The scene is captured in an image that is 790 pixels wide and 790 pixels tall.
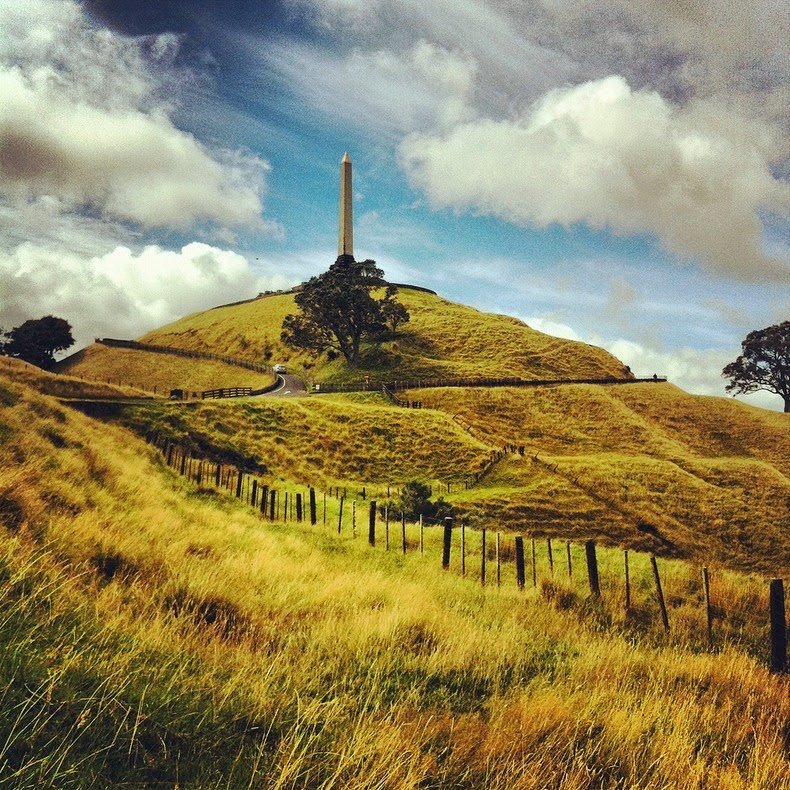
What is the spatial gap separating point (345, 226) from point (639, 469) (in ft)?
219

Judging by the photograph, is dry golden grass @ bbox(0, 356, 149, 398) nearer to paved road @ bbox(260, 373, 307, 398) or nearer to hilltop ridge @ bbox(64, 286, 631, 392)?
paved road @ bbox(260, 373, 307, 398)

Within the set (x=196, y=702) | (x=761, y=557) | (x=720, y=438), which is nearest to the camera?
(x=196, y=702)

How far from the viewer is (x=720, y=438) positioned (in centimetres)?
5753

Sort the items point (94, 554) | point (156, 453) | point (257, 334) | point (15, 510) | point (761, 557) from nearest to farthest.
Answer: point (94, 554), point (15, 510), point (156, 453), point (761, 557), point (257, 334)

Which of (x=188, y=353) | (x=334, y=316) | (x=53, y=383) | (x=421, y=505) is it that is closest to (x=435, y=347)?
(x=334, y=316)

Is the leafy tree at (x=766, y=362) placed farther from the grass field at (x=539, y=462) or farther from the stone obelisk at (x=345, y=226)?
the stone obelisk at (x=345, y=226)

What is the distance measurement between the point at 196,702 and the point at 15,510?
5324mm

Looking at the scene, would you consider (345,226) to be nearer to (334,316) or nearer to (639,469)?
(334,316)

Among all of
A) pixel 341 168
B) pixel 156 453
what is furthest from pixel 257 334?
pixel 156 453

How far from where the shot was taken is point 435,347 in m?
82.6

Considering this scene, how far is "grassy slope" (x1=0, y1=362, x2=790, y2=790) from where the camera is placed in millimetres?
2869

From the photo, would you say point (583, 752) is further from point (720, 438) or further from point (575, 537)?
point (720, 438)

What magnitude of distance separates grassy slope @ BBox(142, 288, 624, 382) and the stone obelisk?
16318 mm

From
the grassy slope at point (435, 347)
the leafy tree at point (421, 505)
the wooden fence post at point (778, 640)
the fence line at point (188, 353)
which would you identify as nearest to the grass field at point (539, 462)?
the leafy tree at point (421, 505)
